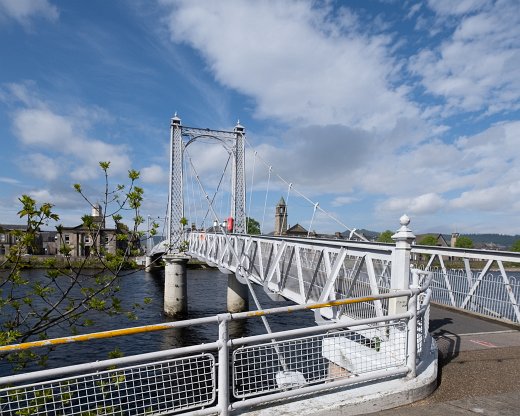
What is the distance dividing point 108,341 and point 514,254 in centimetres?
1483

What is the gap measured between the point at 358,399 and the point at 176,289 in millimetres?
21189

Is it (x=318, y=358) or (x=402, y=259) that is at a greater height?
(x=402, y=259)

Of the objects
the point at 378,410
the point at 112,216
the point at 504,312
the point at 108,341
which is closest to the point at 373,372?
the point at 378,410

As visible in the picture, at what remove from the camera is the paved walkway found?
12.1 feet

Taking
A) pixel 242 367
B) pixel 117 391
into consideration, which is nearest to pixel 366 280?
pixel 242 367

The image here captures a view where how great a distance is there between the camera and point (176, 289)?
23797mm

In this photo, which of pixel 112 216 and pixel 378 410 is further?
pixel 112 216

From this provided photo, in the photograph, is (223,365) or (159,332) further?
(159,332)

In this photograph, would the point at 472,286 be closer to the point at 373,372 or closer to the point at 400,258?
the point at 400,258

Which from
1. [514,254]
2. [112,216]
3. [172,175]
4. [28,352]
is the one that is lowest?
[28,352]

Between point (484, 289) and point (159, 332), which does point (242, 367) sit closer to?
point (484, 289)

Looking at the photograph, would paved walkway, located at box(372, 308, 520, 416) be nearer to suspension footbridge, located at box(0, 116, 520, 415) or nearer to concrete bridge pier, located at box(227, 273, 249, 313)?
suspension footbridge, located at box(0, 116, 520, 415)

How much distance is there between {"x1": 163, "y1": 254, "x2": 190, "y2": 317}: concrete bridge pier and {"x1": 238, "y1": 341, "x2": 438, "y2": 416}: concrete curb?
20278mm

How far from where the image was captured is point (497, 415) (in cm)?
352
